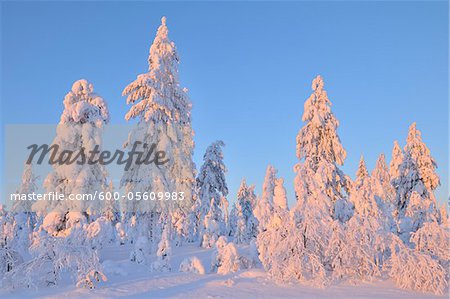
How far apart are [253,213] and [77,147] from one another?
974 cm

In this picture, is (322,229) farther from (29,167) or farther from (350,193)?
(29,167)

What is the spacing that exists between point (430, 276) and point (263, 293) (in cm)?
619

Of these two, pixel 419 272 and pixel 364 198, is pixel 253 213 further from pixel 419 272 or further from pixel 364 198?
pixel 419 272

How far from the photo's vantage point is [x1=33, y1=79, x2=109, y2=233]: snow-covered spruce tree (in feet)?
63.3

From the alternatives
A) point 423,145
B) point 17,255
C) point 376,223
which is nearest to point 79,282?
point 17,255

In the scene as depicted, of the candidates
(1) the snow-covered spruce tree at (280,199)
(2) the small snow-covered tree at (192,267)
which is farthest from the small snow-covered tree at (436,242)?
(2) the small snow-covered tree at (192,267)

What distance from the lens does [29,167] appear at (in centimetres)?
4159

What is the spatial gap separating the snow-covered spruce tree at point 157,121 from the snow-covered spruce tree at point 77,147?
17.3 ft

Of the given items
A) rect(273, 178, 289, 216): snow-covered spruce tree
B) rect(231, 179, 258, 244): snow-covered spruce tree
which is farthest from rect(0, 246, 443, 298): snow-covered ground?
rect(231, 179, 258, 244): snow-covered spruce tree

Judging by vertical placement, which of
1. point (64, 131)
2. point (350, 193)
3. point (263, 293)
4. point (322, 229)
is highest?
point (64, 131)

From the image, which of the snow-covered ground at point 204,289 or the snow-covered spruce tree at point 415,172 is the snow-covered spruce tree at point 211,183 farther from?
the snow-covered ground at point 204,289

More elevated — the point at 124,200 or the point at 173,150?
the point at 173,150

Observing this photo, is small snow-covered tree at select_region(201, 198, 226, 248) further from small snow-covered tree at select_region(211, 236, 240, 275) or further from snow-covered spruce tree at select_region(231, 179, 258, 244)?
small snow-covered tree at select_region(211, 236, 240, 275)

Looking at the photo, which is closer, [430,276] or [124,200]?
[430,276]
